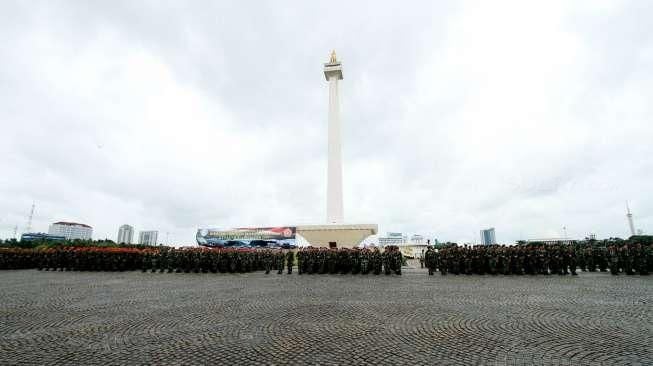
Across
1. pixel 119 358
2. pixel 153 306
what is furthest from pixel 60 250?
pixel 119 358

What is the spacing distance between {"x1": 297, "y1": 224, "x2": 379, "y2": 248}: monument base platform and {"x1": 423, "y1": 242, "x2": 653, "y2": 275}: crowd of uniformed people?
51.3 feet

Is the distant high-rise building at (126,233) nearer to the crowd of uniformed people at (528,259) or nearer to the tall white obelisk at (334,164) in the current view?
the tall white obelisk at (334,164)

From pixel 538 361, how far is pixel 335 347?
8.72 feet

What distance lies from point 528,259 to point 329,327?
14.6 metres

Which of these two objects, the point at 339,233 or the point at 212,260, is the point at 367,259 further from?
the point at 339,233

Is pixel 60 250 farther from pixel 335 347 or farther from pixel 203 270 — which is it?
pixel 335 347

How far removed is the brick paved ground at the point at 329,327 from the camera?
4.55 m

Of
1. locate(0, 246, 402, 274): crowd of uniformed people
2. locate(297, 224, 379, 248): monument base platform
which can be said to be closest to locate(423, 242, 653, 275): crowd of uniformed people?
locate(0, 246, 402, 274): crowd of uniformed people

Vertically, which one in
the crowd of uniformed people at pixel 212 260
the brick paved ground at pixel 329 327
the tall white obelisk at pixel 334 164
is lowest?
the brick paved ground at pixel 329 327

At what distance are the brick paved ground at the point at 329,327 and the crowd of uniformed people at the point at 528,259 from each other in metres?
5.97

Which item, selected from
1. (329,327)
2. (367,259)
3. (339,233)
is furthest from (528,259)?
(339,233)

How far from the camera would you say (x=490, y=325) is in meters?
6.25

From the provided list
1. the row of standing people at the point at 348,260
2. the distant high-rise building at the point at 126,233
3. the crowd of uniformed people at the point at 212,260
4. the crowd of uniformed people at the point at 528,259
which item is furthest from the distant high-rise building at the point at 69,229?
the crowd of uniformed people at the point at 528,259

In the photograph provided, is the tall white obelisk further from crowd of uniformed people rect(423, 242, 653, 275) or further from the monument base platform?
crowd of uniformed people rect(423, 242, 653, 275)
